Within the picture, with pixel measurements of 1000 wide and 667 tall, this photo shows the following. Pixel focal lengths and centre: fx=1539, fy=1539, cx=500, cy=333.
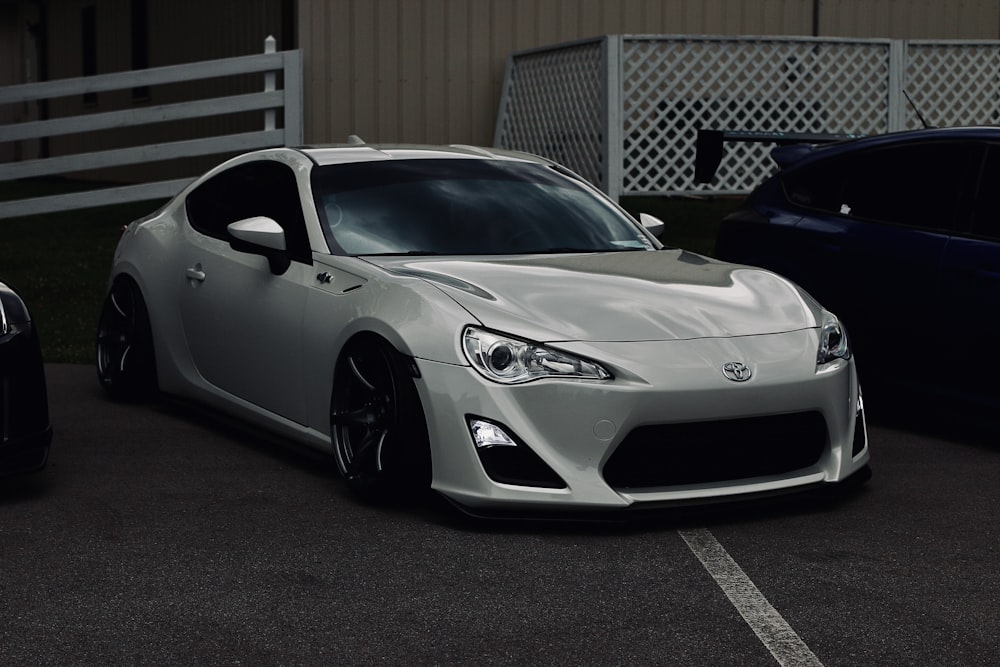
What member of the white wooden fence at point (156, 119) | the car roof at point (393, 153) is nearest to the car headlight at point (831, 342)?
the car roof at point (393, 153)

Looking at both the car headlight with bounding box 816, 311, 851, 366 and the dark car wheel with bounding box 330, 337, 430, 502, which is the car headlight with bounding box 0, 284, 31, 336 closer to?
the dark car wheel with bounding box 330, 337, 430, 502

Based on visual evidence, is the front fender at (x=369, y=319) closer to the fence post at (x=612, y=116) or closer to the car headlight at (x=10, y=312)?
the car headlight at (x=10, y=312)

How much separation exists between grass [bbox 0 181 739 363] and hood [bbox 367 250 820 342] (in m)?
4.30

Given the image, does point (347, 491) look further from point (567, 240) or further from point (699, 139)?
point (699, 139)

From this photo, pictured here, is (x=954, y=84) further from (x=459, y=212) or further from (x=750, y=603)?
(x=750, y=603)

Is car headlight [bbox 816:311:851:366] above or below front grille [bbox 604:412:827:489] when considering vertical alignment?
above

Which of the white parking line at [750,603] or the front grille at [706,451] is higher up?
the front grille at [706,451]

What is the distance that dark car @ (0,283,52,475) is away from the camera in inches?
210

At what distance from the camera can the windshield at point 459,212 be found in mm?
6105

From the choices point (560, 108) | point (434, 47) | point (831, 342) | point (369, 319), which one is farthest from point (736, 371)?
point (434, 47)

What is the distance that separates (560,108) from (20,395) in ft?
37.2

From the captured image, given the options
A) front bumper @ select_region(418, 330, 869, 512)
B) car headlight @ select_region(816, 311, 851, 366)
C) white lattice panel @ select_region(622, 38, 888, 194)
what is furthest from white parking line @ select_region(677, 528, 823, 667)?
white lattice panel @ select_region(622, 38, 888, 194)

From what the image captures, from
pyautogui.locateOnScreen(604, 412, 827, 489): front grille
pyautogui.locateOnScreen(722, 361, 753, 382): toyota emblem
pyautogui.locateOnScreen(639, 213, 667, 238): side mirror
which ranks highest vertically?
pyautogui.locateOnScreen(639, 213, 667, 238): side mirror

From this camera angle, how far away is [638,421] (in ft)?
16.2
